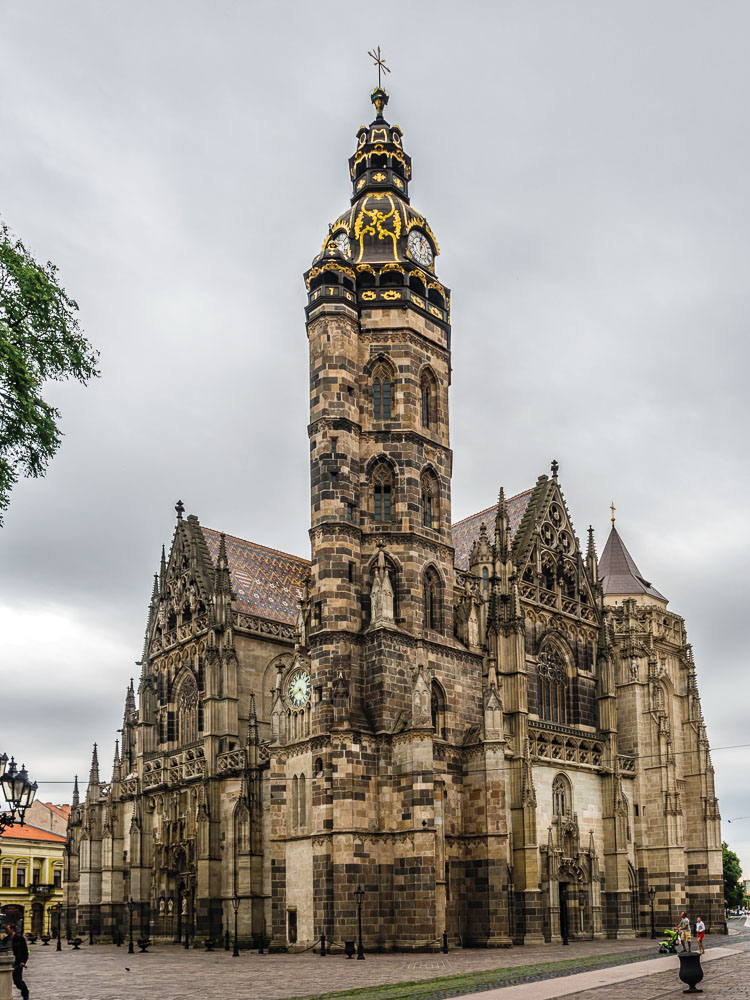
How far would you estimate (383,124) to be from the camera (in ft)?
200

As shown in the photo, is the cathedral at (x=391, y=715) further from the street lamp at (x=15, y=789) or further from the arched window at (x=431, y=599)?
the street lamp at (x=15, y=789)

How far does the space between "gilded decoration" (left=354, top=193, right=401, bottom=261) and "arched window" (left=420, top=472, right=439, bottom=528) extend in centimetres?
1137

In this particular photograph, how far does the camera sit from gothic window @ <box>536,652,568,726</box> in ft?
185

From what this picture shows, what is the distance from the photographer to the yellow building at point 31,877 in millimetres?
A: 93812

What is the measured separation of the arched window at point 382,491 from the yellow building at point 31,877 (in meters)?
57.4

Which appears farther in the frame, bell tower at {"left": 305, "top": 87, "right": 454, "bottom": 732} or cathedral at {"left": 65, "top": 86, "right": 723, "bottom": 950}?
bell tower at {"left": 305, "top": 87, "right": 454, "bottom": 732}

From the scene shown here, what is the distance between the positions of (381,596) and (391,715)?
202 inches

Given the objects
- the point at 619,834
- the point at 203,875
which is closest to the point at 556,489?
the point at 619,834

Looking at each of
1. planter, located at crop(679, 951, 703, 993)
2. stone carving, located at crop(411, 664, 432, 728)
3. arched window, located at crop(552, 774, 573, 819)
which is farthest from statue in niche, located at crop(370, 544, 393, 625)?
planter, located at crop(679, 951, 703, 993)

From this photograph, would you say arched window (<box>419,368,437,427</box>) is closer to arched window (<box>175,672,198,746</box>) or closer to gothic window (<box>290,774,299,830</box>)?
gothic window (<box>290,774,299,830</box>)

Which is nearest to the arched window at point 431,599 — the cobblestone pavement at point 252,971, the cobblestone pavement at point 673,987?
the cobblestone pavement at point 252,971

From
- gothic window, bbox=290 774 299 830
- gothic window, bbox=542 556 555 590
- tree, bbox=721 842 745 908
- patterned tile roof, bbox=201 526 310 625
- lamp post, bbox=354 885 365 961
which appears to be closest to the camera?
lamp post, bbox=354 885 365 961

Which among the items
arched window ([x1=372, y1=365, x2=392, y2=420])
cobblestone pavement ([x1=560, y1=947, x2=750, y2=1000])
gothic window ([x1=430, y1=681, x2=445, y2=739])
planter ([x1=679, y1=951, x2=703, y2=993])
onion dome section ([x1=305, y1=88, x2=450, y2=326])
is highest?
onion dome section ([x1=305, y1=88, x2=450, y2=326])

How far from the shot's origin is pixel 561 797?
175ft
